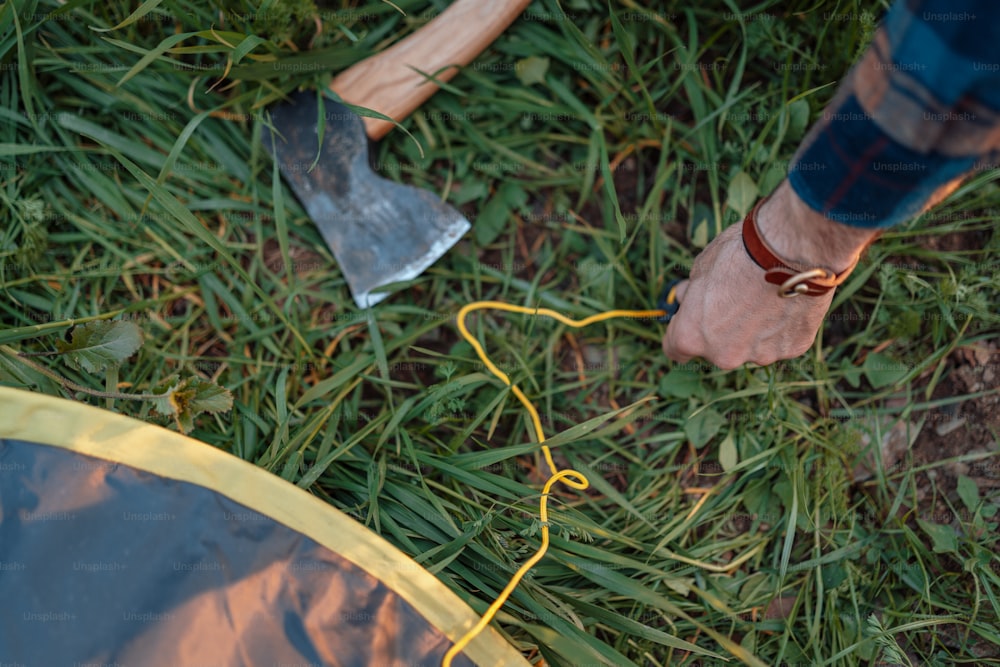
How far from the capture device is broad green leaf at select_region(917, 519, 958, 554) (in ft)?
5.50

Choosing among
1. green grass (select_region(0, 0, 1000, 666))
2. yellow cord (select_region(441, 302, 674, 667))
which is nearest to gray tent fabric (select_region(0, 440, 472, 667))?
green grass (select_region(0, 0, 1000, 666))

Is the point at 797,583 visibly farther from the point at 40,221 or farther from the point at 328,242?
the point at 40,221

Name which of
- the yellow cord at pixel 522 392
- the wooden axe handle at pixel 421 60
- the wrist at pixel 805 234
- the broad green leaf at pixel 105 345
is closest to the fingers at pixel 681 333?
Answer: the yellow cord at pixel 522 392

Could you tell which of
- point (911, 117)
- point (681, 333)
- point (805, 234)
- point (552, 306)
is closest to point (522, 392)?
point (552, 306)

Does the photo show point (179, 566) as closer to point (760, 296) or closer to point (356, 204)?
point (356, 204)

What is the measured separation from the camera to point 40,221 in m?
1.87

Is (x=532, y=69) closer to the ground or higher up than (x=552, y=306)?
higher up

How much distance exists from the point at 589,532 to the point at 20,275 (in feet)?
A: 5.88

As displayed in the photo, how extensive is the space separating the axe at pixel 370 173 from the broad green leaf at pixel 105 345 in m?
0.58

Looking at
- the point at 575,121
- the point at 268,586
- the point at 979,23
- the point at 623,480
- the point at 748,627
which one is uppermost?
the point at 979,23

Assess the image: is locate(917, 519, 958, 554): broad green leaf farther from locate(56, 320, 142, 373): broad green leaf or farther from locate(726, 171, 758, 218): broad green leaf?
locate(56, 320, 142, 373): broad green leaf

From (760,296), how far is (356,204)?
1186mm

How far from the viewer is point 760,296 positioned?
131 cm

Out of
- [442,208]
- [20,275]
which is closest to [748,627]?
[442,208]
